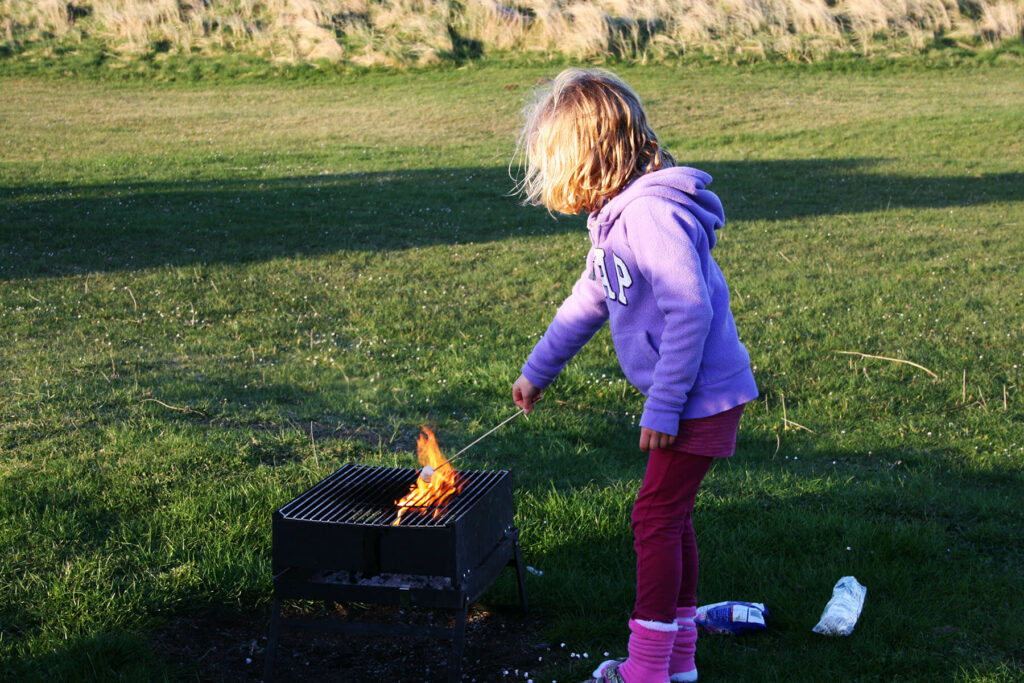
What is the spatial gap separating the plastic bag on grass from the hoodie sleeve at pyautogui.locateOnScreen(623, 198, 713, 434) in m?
1.14

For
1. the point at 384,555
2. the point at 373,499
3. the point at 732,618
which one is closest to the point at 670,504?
the point at 732,618

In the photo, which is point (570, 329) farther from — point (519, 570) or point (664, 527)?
point (519, 570)

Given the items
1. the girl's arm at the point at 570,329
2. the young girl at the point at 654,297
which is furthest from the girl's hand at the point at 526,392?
the young girl at the point at 654,297

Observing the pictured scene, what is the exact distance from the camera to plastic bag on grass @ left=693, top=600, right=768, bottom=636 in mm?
3898

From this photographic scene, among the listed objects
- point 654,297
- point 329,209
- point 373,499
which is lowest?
point 329,209

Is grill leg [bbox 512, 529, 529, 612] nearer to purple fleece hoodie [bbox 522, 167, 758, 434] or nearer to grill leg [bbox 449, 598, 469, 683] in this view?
grill leg [bbox 449, 598, 469, 683]

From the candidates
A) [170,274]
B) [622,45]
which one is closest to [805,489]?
[170,274]

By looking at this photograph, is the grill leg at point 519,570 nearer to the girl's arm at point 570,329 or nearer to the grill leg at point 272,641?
the girl's arm at point 570,329

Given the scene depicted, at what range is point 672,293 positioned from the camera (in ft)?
10.3

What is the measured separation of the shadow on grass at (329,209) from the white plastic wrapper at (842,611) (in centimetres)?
869

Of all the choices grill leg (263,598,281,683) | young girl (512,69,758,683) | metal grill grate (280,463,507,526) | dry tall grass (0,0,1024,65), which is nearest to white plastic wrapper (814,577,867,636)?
young girl (512,69,758,683)

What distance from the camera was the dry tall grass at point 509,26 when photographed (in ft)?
86.7

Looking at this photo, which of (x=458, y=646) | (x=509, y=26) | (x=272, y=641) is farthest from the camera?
(x=509, y=26)

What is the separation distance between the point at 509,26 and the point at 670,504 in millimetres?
25245
